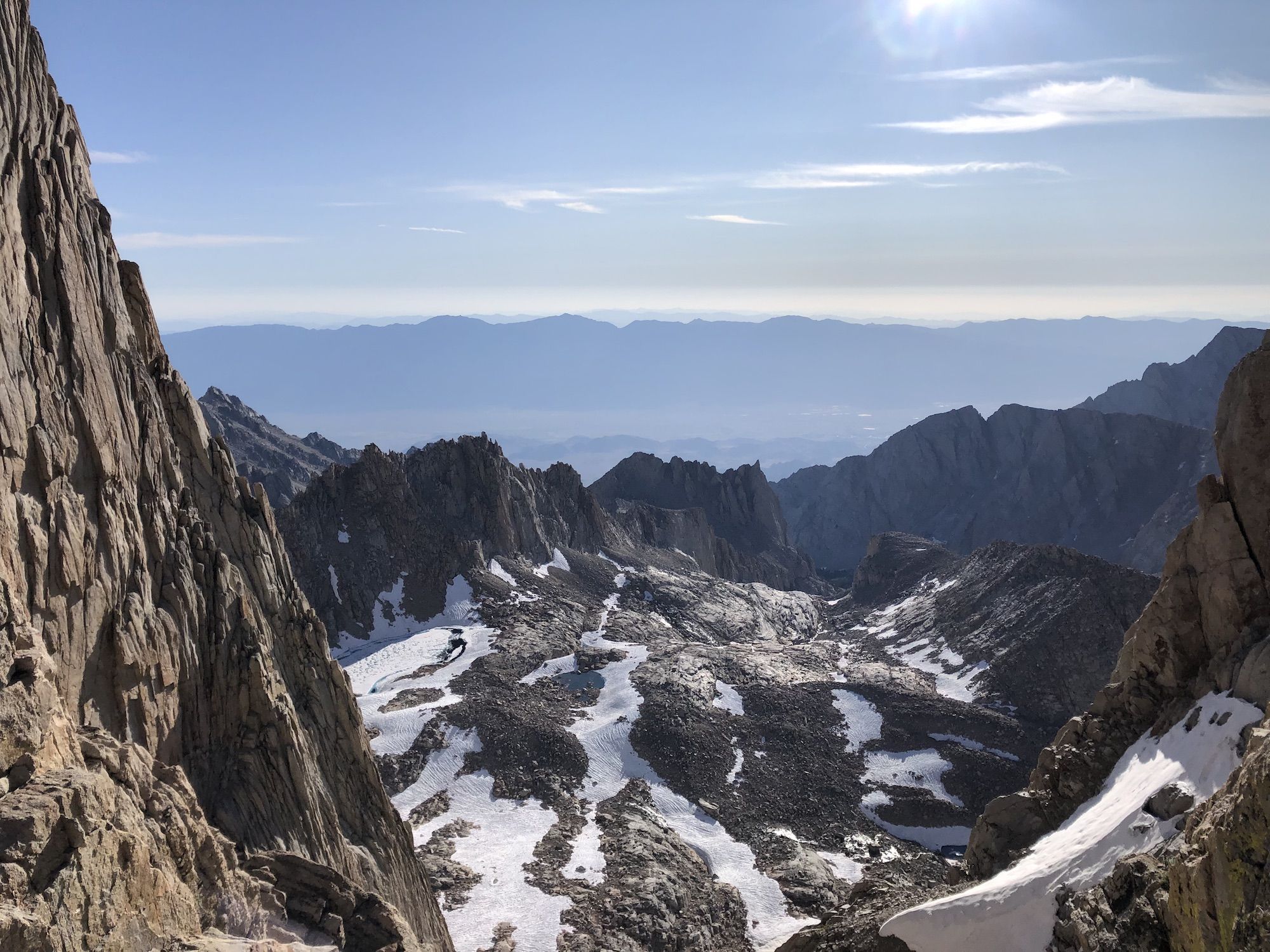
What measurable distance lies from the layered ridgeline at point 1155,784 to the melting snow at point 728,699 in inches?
2017

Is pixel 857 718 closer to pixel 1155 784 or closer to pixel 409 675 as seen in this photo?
pixel 409 675

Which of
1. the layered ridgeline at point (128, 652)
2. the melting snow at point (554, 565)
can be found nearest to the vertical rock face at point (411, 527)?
the melting snow at point (554, 565)

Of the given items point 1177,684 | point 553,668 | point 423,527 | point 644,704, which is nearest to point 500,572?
point 423,527

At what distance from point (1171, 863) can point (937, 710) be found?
2620 inches

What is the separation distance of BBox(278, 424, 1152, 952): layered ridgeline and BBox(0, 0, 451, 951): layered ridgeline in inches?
833

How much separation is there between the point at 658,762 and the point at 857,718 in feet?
74.6

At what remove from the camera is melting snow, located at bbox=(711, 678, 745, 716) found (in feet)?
280

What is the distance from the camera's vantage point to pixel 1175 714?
96.4 ft

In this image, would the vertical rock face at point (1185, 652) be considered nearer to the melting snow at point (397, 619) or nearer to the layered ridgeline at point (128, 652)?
the layered ridgeline at point (128, 652)

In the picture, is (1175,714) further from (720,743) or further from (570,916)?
(720,743)

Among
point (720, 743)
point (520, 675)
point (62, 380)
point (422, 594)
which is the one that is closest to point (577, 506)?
point (422, 594)

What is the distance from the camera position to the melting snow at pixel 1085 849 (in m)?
24.8

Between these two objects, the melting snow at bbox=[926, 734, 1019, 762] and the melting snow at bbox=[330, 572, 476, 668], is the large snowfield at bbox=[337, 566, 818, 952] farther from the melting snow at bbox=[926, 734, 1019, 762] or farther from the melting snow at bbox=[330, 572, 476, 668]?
the melting snow at bbox=[926, 734, 1019, 762]

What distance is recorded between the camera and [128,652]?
2567 cm
